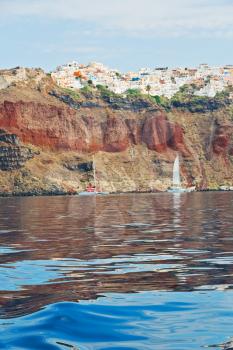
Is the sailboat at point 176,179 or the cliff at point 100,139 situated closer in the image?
the cliff at point 100,139

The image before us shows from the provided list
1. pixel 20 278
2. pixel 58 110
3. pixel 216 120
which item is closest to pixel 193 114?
pixel 216 120

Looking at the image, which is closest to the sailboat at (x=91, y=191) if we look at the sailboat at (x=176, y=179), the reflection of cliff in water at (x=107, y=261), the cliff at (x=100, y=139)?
the cliff at (x=100, y=139)

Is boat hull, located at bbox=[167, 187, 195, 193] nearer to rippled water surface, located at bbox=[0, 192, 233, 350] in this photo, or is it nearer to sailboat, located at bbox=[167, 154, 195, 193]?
sailboat, located at bbox=[167, 154, 195, 193]

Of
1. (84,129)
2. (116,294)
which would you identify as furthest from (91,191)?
(116,294)

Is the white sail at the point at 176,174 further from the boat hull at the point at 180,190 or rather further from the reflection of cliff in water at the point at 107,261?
the reflection of cliff in water at the point at 107,261

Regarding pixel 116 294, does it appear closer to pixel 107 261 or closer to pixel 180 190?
pixel 107 261

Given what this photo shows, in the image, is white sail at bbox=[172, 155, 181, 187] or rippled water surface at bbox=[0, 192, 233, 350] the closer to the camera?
rippled water surface at bbox=[0, 192, 233, 350]

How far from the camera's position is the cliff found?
156 metres

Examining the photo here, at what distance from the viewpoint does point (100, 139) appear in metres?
171

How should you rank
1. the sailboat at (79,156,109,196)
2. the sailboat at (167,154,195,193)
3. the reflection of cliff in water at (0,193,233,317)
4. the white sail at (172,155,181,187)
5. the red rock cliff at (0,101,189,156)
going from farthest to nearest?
the white sail at (172,155,181,187)
the sailboat at (167,154,195,193)
the red rock cliff at (0,101,189,156)
the sailboat at (79,156,109,196)
the reflection of cliff in water at (0,193,233,317)

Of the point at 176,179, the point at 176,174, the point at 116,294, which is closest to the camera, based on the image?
the point at 116,294

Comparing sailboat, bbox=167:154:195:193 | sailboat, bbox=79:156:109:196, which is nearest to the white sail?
sailboat, bbox=167:154:195:193

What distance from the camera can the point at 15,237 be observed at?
32188 millimetres

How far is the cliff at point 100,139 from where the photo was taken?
156 meters
